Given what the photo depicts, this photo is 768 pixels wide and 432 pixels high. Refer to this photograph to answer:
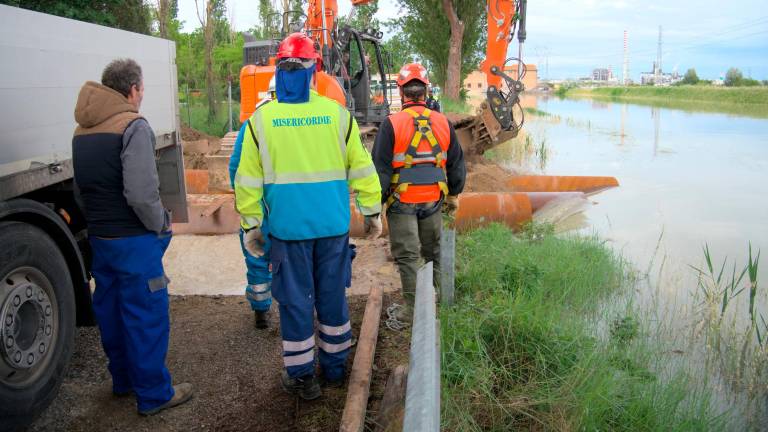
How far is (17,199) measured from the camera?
295 centimetres

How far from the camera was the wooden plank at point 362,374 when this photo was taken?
3.11 m

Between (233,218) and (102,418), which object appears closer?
(102,418)

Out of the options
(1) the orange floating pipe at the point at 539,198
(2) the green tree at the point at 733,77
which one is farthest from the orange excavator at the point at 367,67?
(2) the green tree at the point at 733,77

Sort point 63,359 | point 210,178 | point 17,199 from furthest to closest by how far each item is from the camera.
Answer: point 210,178, point 63,359, point 17,199

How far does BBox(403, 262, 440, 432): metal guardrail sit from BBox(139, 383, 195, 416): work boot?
6.59 ft

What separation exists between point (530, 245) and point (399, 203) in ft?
10.7

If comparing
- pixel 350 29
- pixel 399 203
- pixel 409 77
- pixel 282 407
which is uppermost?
pixel 350 29

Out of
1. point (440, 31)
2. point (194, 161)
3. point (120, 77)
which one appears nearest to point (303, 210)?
point (120, 77)

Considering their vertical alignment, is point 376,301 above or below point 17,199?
below

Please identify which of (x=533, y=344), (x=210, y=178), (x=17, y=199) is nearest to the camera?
(x=17, y=199)

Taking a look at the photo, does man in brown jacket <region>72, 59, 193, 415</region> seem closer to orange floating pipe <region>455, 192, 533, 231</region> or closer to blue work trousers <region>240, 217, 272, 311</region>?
blue work trousers <region>240, 217, 272, 311</region>

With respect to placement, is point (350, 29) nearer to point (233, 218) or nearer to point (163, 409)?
point (233, 218)

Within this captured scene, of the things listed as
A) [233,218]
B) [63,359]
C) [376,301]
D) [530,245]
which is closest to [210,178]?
[233,218]

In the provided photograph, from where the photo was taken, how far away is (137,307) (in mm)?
3309
